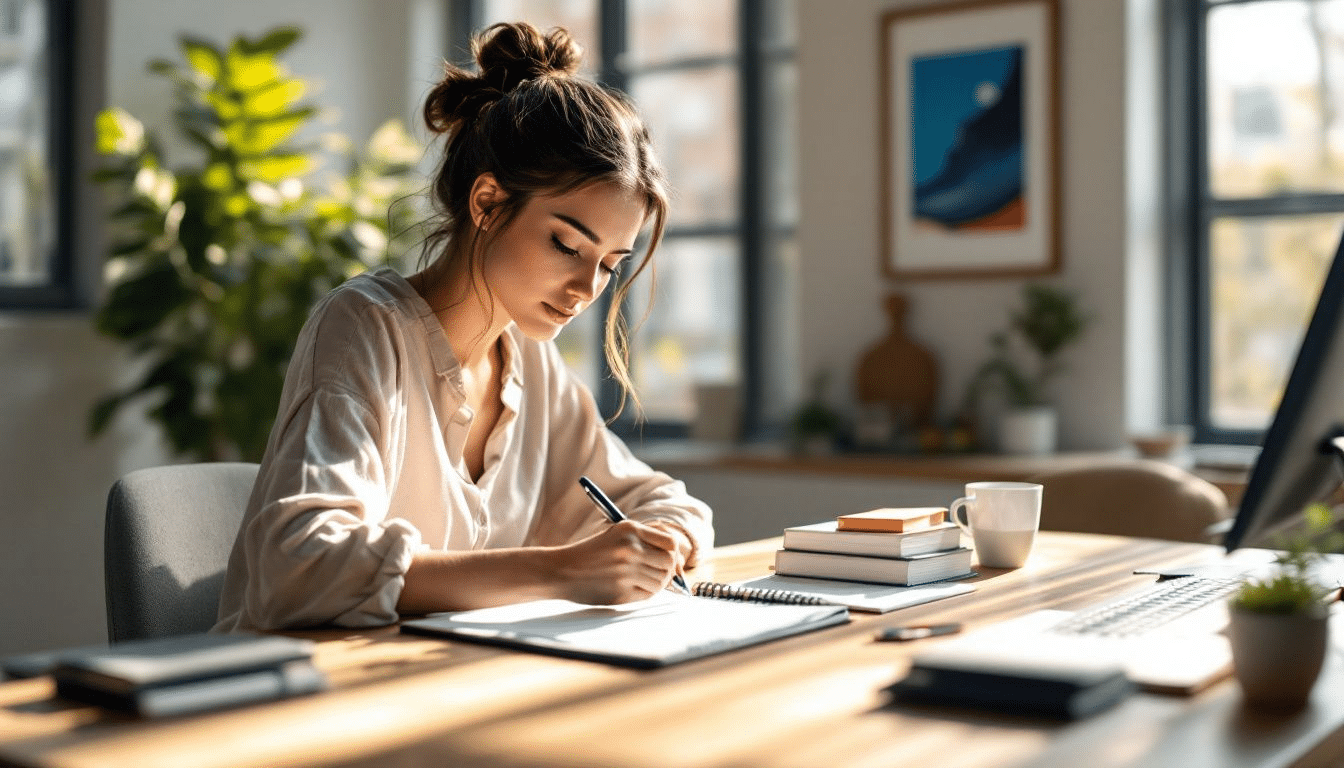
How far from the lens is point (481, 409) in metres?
1.86

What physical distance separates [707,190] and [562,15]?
93 cm

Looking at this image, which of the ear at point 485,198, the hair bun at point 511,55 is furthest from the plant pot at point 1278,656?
the hair bun at point 511,55

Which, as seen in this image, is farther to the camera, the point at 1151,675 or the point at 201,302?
the point at 201,302

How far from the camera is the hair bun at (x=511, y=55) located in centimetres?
185

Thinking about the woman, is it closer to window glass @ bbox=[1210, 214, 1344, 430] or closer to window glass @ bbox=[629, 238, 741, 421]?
window glass @ bbox=[1210, 214, 1344, 430]

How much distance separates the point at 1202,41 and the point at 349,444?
124 inches

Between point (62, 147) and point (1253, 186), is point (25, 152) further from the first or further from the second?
point (1253, 186)

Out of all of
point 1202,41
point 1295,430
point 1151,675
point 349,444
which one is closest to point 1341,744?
point 1151,675

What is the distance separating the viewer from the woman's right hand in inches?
55.6

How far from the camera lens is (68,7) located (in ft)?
13.3

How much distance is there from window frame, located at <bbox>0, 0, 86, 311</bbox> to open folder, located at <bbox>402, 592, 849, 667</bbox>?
307 centimetres

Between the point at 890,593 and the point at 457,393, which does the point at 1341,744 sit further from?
the point at 457,393

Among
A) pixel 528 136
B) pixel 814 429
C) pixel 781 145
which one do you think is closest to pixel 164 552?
pixel 528 136

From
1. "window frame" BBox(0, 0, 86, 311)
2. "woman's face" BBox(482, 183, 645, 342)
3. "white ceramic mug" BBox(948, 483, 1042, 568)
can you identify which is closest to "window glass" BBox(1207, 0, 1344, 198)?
"white ceramic mug" BBox(948, 483, 1042, 568)
